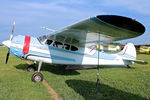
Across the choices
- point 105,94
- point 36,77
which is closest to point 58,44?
point 36,77

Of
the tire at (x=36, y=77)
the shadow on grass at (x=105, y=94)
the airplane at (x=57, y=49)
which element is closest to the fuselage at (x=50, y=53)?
the airplane at (x=57, y=49)

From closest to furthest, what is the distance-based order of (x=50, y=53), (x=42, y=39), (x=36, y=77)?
(x=36, y=77), (x=50, y=53), (x=42, y=39)

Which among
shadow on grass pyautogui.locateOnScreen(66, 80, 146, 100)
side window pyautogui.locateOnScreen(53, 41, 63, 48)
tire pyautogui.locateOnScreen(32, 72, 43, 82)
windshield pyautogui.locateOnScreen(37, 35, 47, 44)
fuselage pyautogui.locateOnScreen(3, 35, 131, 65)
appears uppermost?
windshield pyautogui.locateOnScreen(37, 35, 47, 44)

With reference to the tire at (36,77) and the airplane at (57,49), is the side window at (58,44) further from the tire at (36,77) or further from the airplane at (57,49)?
the tire at (36,77)

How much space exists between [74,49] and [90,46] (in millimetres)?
866

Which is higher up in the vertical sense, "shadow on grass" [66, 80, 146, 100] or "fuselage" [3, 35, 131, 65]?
"fuselage" [3, 35, 131, 65]

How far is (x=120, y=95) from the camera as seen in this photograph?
560cm

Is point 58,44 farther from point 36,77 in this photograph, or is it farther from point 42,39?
point 36,77

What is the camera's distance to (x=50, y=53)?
28.8 ft

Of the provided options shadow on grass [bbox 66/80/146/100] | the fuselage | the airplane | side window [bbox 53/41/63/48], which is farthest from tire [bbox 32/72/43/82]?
side window [bbox 53/41/63/48]

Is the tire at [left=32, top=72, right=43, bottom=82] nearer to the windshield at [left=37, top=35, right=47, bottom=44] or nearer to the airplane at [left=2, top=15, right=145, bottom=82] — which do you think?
the airplane at [left=2, top=15, right=145, bottom=82]

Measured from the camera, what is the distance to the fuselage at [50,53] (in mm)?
8359

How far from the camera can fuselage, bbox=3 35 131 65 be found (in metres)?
8.36

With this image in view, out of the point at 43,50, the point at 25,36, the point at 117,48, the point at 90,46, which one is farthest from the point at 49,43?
the point at 117,48
